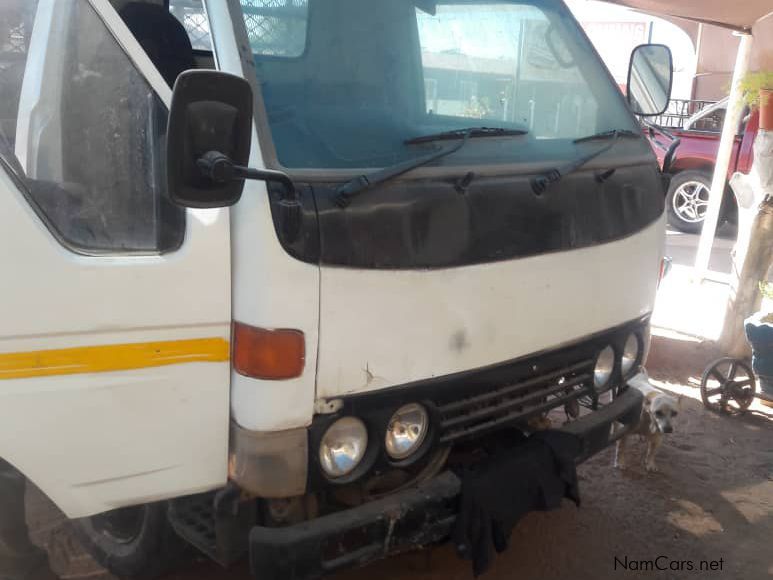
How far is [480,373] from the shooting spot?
8.39ft

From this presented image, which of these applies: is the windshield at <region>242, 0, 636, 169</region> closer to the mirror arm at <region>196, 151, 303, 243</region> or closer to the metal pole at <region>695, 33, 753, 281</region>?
the mirror arm at <region>196, 151, 303, 243</region>

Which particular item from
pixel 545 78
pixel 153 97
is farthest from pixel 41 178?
pixel 545 78

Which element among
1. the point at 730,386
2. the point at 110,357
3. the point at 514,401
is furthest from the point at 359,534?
the point at 730,386

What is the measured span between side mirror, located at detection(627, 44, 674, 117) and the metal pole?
229cm

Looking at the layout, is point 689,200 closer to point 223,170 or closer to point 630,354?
point 630,354

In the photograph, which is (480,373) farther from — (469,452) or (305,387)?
(305,387)

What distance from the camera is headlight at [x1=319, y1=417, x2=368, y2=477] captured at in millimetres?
2291

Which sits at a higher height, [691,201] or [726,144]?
[726,144]

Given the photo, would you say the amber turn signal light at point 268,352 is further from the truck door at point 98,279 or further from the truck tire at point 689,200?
the truck tire at point 689,200

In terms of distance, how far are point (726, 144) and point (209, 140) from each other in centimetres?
569

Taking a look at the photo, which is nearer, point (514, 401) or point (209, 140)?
point (209, 140)

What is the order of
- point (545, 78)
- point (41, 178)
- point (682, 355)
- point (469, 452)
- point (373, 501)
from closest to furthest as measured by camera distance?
point (41, 178), point (373, 501), point (469, 452), point (545, 78), point (682, 355)

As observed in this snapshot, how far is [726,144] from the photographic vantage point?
645 cm

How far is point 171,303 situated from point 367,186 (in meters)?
0.63
